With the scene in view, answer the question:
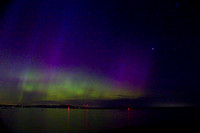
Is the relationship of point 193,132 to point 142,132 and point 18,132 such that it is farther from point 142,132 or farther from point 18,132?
point 18,132

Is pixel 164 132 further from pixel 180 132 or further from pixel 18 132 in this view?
pixel 18 132

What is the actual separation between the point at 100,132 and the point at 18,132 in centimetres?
1349

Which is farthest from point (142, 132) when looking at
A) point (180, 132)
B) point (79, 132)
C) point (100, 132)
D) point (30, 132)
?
point (30, 132)

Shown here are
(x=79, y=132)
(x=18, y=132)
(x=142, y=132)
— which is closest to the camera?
(x=142, y=132)

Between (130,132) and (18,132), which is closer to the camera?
(130,132)

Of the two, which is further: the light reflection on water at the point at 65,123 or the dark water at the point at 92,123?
the light reflection on water at the point at 65,123

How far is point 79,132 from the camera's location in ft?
109

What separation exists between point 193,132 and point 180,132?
1556 millimetres

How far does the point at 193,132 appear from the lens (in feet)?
80.3

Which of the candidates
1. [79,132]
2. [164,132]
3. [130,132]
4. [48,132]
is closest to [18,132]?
[48,132]

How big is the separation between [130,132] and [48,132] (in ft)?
50.7

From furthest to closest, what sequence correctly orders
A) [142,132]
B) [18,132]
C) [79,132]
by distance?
[79,132]
[18,132]
[142,132]

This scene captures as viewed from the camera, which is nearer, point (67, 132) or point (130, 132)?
point (130, 132)

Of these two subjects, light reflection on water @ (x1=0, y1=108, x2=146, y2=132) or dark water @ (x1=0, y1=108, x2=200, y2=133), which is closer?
dark water @ (x1=0, y1=108, x2=200, y2=133)
